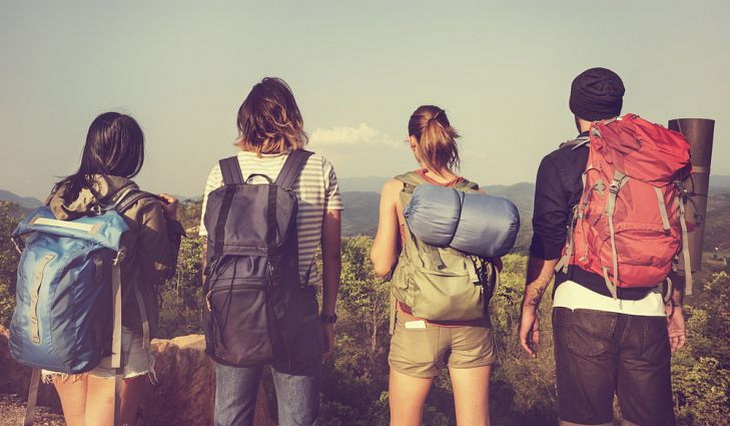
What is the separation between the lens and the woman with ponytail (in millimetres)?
2861

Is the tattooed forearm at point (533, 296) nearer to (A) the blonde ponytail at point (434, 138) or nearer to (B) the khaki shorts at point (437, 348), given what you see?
(B) the khaki shorts at point (437, 348)

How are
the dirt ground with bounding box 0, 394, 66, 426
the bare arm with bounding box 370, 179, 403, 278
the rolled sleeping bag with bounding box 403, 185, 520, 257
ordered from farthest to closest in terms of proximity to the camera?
the dirt ground with bounding box 0, 394, 66, 426
the bare arm with bounding box 370, 179, 403, 278
the rolled sleeping bag with bounding box 403, 185, 520, 257

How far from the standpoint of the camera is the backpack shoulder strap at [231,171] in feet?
8.79

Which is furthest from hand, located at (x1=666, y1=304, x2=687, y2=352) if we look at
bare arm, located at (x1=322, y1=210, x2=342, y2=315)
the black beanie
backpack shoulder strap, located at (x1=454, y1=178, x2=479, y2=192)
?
bare arm, located at (x1=322, y1=210, x2=342, y2=315)

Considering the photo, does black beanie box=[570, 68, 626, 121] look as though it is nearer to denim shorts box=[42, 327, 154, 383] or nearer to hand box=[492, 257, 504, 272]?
hand box=[492, 257, 504, 272]

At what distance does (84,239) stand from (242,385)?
1.12 m

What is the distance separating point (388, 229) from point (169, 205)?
128 centimetres

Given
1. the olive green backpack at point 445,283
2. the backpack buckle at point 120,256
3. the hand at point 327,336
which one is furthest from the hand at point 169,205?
the olive green backpack at point 445,283

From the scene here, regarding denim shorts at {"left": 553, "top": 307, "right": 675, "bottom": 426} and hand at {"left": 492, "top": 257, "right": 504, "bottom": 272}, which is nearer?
denim shorts at {"left": 553, "top": 307, "right": 675, "bottom": 426}

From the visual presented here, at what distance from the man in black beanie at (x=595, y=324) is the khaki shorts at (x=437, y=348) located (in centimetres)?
41

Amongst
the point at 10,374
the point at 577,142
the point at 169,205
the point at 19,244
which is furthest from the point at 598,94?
the point at 10,374

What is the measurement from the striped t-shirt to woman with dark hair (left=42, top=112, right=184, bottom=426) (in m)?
0.36

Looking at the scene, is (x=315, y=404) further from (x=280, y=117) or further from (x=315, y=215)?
(x=280, y=117)

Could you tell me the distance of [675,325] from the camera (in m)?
3.12
